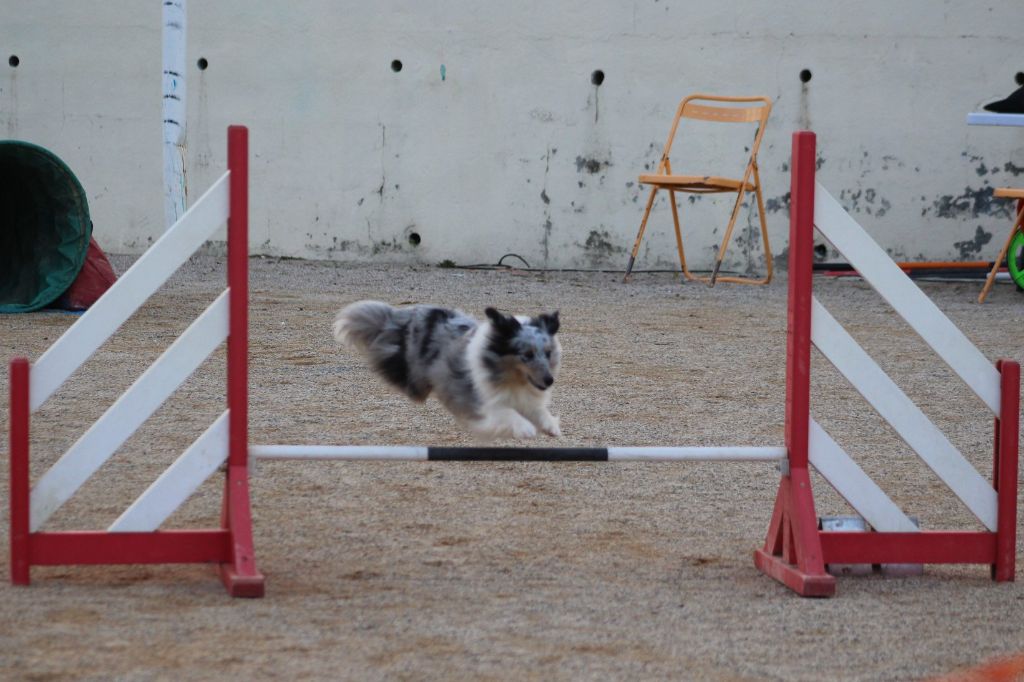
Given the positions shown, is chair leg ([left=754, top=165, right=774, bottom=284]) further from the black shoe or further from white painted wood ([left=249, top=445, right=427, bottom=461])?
white painted wood ([left=249, top=445, right=427, bottom=461])

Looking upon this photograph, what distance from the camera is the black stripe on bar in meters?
2.95

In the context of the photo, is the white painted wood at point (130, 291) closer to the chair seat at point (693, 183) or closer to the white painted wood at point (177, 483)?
the white painted wood at point (177, 483)

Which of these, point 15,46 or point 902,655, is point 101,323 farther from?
point 15,46

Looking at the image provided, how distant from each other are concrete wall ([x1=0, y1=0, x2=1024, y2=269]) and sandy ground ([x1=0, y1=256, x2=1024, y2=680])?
3585 millimetres

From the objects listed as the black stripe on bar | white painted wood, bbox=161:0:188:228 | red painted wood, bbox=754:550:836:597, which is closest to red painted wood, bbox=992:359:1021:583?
red painted wood, bbox=754:550:836:597

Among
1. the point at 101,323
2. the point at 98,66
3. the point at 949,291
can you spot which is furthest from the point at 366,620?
the point at 98,66

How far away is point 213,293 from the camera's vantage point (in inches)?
306

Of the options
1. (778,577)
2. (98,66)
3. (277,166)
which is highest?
(98,66)

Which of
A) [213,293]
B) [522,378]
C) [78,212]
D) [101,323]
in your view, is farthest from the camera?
[213,293]

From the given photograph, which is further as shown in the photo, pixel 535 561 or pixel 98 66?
pixel 98 66

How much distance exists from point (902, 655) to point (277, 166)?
8062 millimetres

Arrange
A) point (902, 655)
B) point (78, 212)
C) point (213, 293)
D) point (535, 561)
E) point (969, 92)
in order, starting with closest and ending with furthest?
point (902, 655), point (535, 561), point (78, 212), point (213, 293), point (969, 92)

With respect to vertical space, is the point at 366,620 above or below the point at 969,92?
below

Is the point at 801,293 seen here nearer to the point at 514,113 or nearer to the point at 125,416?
the point at 125,416
